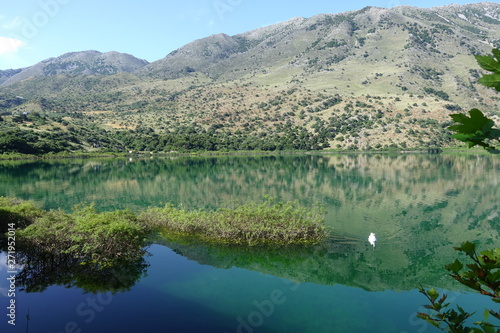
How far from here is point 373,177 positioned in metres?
63.9

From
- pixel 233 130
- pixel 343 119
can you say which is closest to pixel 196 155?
pixel 233 130

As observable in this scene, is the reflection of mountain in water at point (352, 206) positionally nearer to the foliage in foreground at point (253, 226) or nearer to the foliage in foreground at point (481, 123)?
the foliage in foreground at point (253, 226)

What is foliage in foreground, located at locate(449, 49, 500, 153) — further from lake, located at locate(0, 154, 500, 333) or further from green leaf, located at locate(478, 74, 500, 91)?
lake, located at locate(0, 154, 500, 333)

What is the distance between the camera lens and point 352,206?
38.9m

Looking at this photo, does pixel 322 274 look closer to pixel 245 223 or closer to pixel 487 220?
pixel 245 223

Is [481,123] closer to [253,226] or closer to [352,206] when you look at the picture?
[253,226]

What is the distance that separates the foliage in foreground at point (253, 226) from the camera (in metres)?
24.0

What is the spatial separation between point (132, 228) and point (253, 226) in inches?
327

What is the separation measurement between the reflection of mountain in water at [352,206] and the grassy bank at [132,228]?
185cm

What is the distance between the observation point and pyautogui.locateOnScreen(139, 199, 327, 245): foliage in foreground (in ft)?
78.6

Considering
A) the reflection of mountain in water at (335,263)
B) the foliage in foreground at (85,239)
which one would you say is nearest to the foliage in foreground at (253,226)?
the reflection of mountain in water at (335,263)

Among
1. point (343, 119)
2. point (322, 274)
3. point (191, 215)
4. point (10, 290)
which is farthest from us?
point (343, 119)

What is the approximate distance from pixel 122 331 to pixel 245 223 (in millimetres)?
12675

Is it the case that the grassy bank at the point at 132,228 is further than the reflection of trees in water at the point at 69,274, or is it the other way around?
the grassy bank at the point at 132,228
